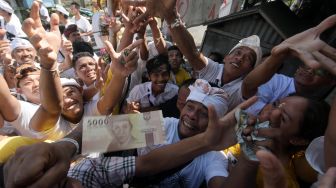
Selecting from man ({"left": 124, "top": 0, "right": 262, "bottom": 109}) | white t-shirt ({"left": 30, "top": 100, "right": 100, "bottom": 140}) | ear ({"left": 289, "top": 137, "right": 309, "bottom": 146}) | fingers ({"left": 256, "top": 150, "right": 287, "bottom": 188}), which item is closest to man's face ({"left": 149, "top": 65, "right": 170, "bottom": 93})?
man ({"left": 124, "top": 0, "right": 262, "bottom": 109})

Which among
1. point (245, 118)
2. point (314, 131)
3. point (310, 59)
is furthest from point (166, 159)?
point (310, 59)

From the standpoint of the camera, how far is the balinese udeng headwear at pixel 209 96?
6.93ft

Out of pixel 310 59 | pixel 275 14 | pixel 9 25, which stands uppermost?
pixel 310 59

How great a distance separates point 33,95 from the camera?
255 cm

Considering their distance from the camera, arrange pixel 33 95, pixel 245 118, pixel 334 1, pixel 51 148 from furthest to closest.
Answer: pixel 334 1
pixel 33 95
pixel 245 118
pixel 51 148

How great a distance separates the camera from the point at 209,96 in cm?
214

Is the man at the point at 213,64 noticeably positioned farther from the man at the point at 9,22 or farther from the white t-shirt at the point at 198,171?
the man at the point at 9,22

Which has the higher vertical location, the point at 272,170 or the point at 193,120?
the point at 272,170

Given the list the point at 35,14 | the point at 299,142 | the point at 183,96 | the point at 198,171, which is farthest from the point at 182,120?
the point at 35,14

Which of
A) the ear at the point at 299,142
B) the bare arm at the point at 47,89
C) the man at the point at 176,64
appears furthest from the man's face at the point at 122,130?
the man at the point at 176,64

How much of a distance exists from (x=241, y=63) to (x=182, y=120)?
1072 millimetres

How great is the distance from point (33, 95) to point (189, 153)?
175 centimetres

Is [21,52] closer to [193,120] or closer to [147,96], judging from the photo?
[147,96]

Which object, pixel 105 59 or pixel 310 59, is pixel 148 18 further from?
pixel 310 59
